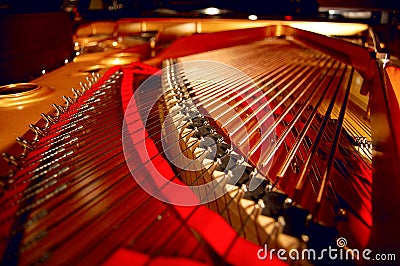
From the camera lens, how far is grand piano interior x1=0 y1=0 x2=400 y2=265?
2.45ft

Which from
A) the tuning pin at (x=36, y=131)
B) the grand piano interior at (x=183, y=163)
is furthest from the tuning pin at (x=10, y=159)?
the tuning pin at (x=36, y=131)

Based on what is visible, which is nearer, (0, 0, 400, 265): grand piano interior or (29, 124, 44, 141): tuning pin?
(0, 0, 400, 265): grand piano interior

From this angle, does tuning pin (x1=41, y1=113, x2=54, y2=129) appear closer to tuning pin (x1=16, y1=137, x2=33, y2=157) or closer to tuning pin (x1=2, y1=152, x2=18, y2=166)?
tuning pin (x1=16, y1=137, x2=33, y2=157)

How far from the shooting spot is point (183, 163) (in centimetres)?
114

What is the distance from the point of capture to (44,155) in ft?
3.50

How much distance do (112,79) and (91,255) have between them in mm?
1398

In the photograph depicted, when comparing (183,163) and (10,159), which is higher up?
(10,159)

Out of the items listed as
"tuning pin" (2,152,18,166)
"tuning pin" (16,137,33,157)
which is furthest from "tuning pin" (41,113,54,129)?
"tuning pin" (2,152,18,166)

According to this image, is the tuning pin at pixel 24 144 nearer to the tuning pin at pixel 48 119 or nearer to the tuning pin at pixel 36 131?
the tuning pin at pixel 36 131

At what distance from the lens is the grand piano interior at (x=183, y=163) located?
747mm

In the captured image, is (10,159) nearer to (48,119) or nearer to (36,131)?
(36,131)

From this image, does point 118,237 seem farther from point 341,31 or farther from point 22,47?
point 341,31

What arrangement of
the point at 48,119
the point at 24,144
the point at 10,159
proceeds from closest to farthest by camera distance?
the point at 10,159 → the point at 24,144 → the point at 48,119

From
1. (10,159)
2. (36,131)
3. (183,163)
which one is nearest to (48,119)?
(36,131)
